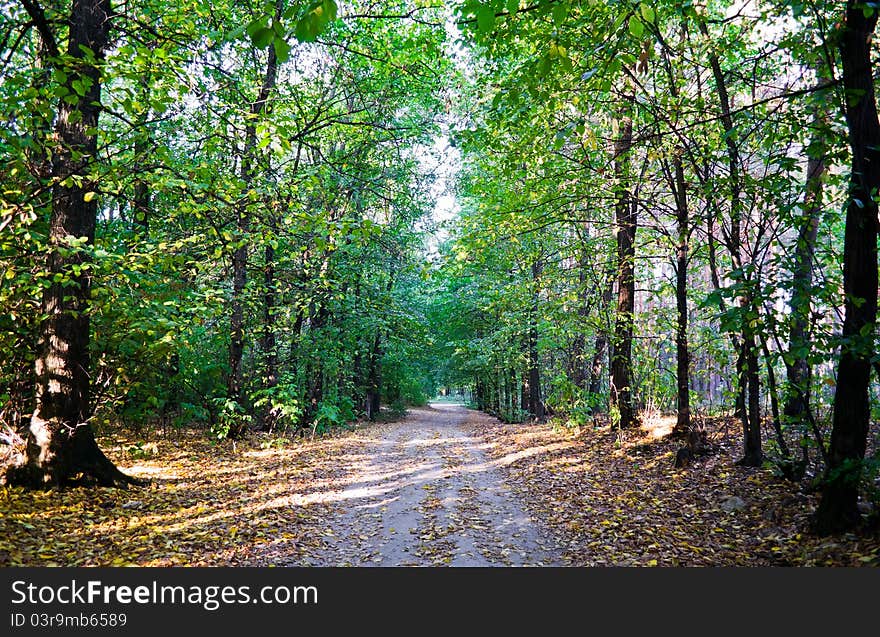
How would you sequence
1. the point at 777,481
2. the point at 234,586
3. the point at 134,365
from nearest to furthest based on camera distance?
the point at 234,586 → the point at 777,481 → the point at 134,365

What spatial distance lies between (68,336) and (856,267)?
9.34 m

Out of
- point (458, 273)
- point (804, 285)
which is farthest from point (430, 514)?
point (458, 273)

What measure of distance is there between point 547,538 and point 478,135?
6269mm

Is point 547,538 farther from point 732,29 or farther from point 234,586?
point 732,29

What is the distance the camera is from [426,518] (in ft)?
23.2

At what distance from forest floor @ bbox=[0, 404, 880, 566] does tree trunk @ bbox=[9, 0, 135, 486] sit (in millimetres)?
440

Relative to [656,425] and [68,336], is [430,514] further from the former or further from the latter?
[656,425]

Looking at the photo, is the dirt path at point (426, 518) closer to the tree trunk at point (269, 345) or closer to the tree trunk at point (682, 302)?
the tree trunk at point (269, 345)

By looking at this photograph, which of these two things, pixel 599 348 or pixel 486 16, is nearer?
pixel 486 16

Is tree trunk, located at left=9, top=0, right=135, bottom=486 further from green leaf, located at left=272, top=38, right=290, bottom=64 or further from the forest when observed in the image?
green leaf, located at left=272, top=38, right=290, bottom=64

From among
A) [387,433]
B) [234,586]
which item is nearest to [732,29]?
[234,586]

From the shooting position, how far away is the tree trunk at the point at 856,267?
472 cm

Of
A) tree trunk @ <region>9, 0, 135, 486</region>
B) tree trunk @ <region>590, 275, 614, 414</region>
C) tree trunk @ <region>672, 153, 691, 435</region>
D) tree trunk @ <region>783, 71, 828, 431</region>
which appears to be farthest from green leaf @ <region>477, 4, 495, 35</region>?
tree trunk @ <region>590, 275, 614, 414</region>

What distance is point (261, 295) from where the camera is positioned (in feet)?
43.8
